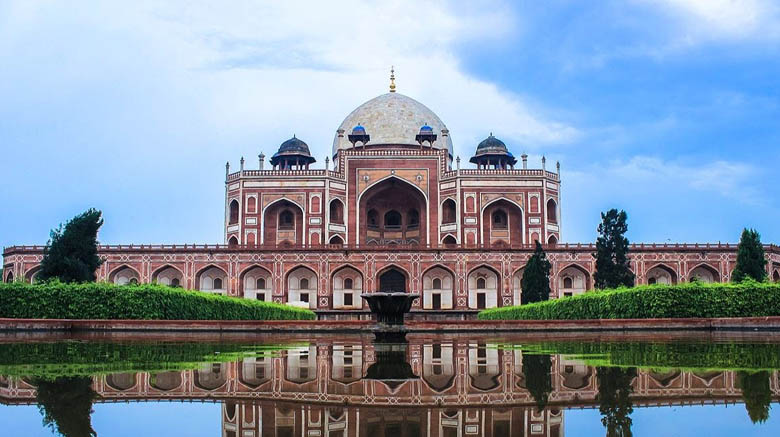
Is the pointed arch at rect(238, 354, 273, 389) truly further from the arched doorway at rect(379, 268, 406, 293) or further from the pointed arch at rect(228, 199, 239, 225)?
the pointed arch at rect(228, 199, 239, 225)

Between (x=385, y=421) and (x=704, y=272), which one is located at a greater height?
(x=704, y=272)

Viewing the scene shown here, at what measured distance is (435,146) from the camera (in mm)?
45719

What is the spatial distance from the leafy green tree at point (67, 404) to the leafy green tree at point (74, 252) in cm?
1584

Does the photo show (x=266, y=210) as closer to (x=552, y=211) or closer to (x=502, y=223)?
(x=502, y=223)

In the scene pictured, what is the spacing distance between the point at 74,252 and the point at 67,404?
17.8 metres

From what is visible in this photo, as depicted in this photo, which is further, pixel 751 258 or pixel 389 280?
pixel 389 280

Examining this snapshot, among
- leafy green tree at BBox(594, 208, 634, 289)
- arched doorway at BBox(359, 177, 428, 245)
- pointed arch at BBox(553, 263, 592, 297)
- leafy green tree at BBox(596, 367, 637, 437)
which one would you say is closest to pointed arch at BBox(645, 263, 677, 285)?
pointed arch at BBox(553, 263, 592, 297)

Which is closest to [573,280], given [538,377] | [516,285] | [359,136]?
[516,285]

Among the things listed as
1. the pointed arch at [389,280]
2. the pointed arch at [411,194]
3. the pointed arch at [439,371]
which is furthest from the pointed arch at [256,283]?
the pointed arch at [439,371]

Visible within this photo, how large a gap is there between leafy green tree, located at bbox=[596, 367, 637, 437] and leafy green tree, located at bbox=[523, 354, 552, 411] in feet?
0.73

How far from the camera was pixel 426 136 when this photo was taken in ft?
138

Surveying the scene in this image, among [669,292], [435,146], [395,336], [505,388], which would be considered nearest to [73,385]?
[505,388]

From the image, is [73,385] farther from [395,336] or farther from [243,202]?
[243,202]

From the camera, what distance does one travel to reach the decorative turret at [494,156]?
42344 mm
